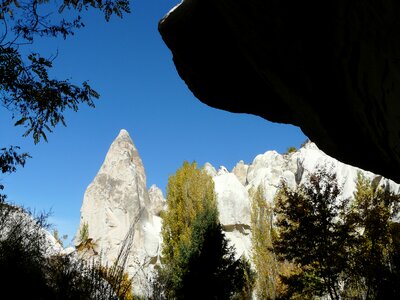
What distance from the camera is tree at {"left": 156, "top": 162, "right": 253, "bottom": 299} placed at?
49.8 ft

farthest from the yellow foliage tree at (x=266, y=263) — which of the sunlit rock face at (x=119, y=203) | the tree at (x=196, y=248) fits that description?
the sunlit rock face at (x=119, y=203)

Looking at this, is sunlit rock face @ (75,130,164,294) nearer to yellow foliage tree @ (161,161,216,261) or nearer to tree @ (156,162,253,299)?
yellow foliage tree @ (161,161,216,261)

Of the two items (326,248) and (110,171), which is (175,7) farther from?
(110,171)

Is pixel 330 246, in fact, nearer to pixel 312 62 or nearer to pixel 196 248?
pixel 312 62

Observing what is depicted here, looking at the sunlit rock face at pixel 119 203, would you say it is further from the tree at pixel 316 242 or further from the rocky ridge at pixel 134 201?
the tree at pixel 316 242

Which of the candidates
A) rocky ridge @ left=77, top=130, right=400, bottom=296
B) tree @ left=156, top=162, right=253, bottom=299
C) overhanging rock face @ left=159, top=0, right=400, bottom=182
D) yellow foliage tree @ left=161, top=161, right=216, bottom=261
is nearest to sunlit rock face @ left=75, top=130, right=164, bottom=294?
rocky ridge @ left=77, top=130, right=400, bottom=296

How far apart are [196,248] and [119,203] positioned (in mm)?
15695

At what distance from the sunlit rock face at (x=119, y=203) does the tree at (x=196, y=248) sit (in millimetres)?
7354

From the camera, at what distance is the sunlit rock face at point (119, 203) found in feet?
97.2

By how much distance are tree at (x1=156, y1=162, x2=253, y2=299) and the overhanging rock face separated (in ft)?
25.2

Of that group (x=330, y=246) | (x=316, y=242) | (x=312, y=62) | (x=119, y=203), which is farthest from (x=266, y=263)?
(x=119, y=203)

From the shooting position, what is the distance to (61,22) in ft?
17.4

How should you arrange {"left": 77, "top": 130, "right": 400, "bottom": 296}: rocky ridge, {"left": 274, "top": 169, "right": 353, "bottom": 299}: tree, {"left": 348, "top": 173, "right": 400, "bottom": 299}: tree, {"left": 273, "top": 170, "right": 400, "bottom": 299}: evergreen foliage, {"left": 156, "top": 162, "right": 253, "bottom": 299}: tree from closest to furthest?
{"left": 274, "top": 169, "right": 353, "bottom": 299}: tree < {"left": 273, "top": 170, "right": 400, "bottom": 299}: evergreen foliage < {"left": 348, "top": 173, "right": 400, "bottom": 299}: tree < {"left": 156, "top": 162, "right": 253, "bottom": 299}: tree < {"left": 77, "top": 130, "right": 400, "bottom": 296}: rocky ridge

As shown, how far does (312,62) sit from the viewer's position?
11.4 feet
